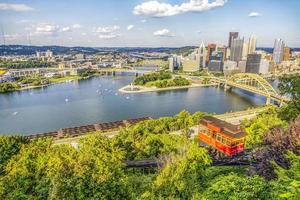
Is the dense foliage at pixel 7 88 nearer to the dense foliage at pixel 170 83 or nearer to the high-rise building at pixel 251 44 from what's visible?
the dense foliage at pixel 170 83

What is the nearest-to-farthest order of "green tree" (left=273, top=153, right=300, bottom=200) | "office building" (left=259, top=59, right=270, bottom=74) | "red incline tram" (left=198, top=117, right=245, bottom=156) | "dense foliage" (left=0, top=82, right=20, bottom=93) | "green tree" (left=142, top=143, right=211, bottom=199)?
"green tree" (left=273, top=153, right=300, bottom=200) → "green tree" (left=142, top=143, right=211, bottom=199) → "red incline tram" (left=198, top=117, right=245, bottom=156) → "dense foliage" (left=0, top=82, right=20, bottom=93) → "office building" (left=259, top=59, right=270, bottom=74)

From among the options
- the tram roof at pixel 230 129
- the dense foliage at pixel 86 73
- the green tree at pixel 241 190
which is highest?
the green tree at pixel 241 190

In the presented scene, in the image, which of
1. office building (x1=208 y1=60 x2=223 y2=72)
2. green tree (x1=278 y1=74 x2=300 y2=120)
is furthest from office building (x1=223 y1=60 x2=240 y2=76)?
green tree (x1=278 y1=74 x2=300 y2=120)

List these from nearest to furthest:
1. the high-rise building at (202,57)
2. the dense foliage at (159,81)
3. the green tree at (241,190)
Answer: the green tree at (241,190) < the dense foliage at (159,81) < the high-rise building at (202,57)

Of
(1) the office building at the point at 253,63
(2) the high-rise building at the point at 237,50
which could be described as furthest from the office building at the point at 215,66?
(2) the high-rise building at the point at 237,50

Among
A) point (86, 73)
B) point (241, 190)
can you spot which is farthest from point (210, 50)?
point (241, 190)

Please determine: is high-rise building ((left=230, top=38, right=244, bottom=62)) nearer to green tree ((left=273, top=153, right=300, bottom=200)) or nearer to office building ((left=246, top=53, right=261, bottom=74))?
office building ((left=246, top=53, right=261, bottom=74))
